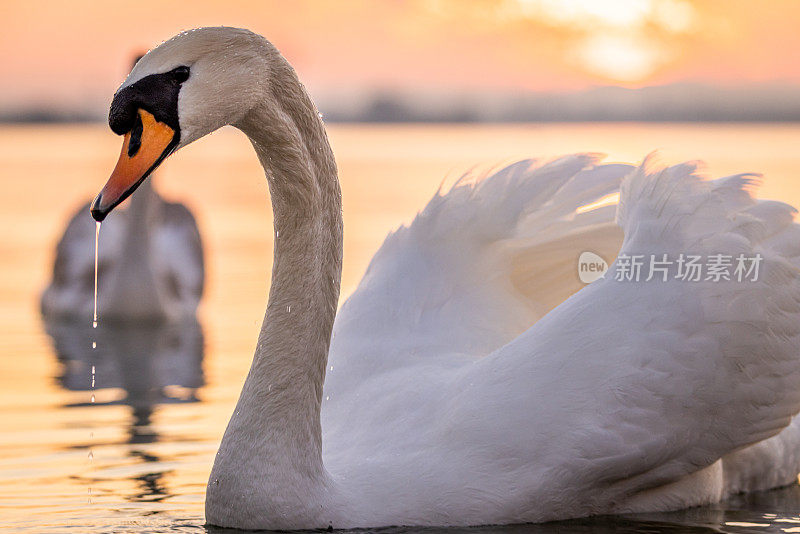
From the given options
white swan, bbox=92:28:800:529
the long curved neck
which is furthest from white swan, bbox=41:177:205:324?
the long curved neck

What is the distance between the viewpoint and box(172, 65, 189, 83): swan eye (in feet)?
16.4

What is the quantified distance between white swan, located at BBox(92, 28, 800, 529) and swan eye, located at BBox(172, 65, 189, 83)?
46 millimetres

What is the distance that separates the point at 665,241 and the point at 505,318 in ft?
3.66

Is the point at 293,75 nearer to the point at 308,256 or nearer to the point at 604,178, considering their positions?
the point at 308,256

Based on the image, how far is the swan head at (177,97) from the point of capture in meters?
4.87

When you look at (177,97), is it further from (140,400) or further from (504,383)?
(140,400)

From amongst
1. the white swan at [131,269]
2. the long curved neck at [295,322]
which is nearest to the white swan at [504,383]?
the long curved neck at [295,322]

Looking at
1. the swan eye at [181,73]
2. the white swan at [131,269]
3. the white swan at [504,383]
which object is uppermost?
the white swan at [131,269]

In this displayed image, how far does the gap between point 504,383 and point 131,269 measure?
7.48 m

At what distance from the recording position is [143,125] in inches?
193

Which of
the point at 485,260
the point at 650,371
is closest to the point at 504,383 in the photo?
the point at 650,371

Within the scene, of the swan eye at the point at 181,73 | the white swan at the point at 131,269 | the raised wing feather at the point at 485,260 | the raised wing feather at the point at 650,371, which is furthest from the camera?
the white swan at the point at 131,269

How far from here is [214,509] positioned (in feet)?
19.1

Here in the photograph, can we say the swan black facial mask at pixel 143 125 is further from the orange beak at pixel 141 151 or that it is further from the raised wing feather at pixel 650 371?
the raised wing feather at pixel 650 371
